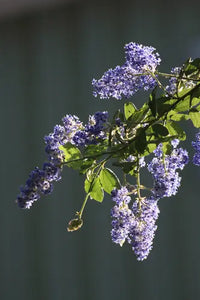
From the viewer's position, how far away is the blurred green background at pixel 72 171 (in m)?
2.36

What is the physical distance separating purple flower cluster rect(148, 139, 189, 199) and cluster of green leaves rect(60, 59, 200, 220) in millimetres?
17

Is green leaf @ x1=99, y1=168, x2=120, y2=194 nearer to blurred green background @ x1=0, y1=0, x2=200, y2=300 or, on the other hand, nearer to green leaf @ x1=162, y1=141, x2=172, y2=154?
green leaf @ x1=162, y1=141, x2=172, y2=154

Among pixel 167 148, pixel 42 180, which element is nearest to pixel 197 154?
pixel 167 148

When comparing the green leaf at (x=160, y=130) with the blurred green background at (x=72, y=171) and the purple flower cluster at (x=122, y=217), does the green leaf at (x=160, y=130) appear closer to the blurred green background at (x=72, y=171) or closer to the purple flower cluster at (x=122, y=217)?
the purple flower cluster at (x=122, y=217)

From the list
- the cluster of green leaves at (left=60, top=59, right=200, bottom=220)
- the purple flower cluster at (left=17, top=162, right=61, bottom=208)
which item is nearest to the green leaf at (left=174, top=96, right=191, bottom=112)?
the cluster of green leaves at (left=60, top=59, right=200, bottom=220)

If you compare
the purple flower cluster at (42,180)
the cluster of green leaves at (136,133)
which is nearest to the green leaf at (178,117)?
the cluster of green leaves at (136,133)

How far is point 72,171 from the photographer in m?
2.45

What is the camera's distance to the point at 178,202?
237 cm

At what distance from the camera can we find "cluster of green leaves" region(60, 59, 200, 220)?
47cm

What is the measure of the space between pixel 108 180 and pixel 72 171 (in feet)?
6.38

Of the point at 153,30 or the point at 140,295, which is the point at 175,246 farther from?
the point at 153,30

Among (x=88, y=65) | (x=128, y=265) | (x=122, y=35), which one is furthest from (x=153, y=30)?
(x=128, y=265)

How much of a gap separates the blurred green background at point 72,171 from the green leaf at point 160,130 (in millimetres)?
1818

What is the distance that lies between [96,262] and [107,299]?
14 centimetres
